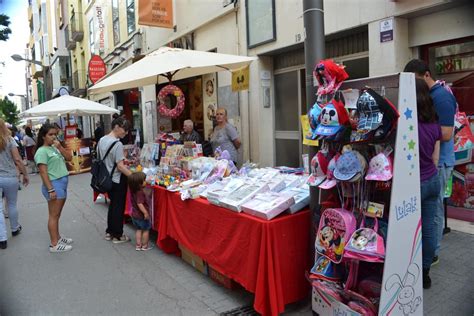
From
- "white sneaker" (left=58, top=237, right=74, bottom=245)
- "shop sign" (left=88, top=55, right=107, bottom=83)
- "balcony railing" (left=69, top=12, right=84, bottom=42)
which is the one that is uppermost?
"balcony railing" (left=69, top=12, right=84, bottom=42)

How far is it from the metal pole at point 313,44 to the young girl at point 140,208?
2.40 metres

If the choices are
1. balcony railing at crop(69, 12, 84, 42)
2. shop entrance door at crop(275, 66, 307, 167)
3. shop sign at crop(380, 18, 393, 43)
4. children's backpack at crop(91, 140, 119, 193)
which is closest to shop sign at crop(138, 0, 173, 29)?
shop entrance door at crop(275, 66, 307, 167)

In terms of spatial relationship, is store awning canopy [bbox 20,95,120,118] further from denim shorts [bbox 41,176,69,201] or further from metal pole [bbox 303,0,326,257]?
metal pole [bbox 303,0,326,257]

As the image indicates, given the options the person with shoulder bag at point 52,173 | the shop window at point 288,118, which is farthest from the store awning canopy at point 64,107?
the person with shoulder bag at point 52,173

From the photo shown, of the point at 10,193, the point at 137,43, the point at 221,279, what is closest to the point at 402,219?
the point at 221,279

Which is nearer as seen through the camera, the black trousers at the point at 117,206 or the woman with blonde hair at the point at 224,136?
the black trousers at the point at 117,206

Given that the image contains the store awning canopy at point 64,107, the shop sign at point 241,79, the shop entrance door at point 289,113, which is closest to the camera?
the shop sign at point 241,79

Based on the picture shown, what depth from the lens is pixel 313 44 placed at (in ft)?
10.2

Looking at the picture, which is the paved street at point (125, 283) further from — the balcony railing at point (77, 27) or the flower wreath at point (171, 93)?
the balcony railing at point (77, 27)

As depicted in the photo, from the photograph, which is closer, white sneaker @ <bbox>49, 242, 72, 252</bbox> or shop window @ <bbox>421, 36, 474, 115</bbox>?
shop window @ <bbox>421, 36, 474, 115</bbox>

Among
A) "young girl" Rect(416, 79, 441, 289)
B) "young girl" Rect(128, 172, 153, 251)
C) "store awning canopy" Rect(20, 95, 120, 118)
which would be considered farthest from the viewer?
"store awning canopy" Rect(20, 95, 120, 118)

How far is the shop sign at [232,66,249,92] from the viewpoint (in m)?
6.91

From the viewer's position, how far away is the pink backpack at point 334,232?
2.59 metres

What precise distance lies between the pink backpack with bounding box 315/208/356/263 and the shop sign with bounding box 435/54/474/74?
3.41m
